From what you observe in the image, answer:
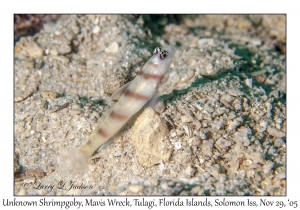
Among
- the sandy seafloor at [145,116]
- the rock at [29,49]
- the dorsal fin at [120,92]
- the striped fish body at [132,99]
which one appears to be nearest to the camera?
the sandy seafloor at [145,116]

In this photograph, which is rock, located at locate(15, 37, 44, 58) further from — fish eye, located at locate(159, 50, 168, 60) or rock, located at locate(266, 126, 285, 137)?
rock, located at locate(266, 126, 285, 137)

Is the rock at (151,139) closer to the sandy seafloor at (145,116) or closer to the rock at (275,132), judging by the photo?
the sandy seafloor at (145,116)

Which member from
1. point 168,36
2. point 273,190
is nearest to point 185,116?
point 273,190

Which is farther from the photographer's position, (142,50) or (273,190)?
(142,50)

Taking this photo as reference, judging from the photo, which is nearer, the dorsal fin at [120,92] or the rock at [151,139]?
the rock at [151,139]

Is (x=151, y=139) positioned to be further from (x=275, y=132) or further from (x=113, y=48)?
(x=113, y=48)

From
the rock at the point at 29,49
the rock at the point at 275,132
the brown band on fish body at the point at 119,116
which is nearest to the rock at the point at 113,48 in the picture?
→ the rock at the point at 29,49

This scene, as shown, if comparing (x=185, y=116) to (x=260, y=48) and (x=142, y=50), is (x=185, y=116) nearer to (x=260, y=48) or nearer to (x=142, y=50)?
(x=142, y=50)
